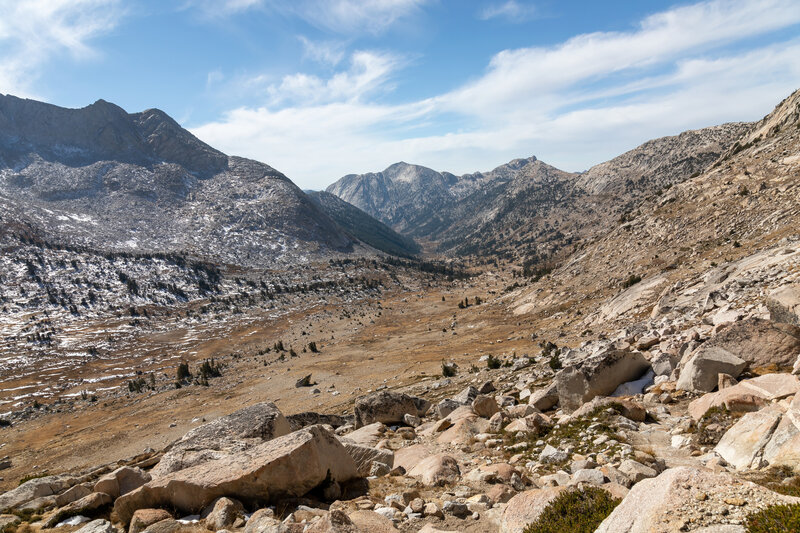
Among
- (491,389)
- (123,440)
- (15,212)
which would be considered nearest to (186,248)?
(15,212)

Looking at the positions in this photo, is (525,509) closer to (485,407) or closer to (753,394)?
(753,394)

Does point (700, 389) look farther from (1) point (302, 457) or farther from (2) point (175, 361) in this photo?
(2) point (175, 361)

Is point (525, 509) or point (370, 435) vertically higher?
point (525, 509)

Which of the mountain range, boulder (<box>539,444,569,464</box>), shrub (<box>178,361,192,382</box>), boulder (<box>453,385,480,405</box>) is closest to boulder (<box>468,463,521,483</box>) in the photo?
boulder (<box>539,444,569,464</box>)

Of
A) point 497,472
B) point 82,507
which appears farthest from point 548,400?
point 82,507

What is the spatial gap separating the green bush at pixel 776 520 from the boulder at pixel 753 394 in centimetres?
617

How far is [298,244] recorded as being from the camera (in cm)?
17475

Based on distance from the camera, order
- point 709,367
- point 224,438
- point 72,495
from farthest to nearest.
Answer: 1. point 224,438
2. point 709,367
3. point 72,495

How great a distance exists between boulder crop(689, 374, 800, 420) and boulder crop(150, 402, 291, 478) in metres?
12.1

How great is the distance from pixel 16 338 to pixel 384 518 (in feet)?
337

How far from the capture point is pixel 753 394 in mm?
9289

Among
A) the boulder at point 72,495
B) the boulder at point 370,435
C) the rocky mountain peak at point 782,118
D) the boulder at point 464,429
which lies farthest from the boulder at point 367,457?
the rocky mountain peak at point 782,118

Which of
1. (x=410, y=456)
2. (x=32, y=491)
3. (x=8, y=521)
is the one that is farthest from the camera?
(x=410, y=456)

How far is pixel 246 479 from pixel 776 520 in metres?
8.97
